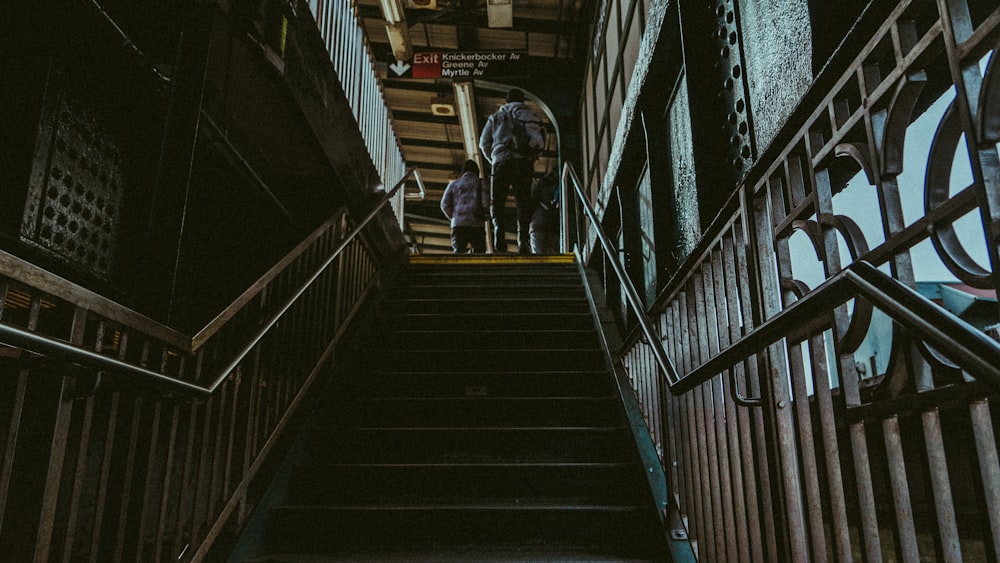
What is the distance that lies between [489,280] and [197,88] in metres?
3.39

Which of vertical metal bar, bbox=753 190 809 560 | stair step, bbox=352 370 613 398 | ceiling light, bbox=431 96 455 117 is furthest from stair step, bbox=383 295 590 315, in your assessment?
ceiling light, bbox=431 96 455 117

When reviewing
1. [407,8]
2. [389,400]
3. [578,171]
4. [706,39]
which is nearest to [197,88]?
[389,400]

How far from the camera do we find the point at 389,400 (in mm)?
3547

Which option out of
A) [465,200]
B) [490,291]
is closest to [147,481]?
[490,291]

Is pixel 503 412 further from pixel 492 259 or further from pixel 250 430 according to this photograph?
pixel 492 259

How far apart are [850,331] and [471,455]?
208 centimetres

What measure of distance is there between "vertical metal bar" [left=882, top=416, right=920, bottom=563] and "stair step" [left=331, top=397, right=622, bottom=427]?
2138mm

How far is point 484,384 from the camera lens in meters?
3.84

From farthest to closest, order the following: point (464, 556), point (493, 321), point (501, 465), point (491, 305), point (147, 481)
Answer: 1. point (491, 305)
2. point (493, 321)
3. point (501, 465)
4. point (464, 556)
5. point (147, 481)

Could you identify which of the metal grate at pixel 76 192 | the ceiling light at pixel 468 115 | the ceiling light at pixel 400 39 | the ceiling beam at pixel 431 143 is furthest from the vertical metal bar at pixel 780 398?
the ceiling beam at pixel 431 143

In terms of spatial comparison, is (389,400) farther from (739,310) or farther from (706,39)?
(706,39)

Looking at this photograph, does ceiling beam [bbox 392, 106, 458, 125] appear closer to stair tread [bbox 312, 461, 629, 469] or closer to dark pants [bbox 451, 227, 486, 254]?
dark pants [bbox 451, 227, 486, 254]

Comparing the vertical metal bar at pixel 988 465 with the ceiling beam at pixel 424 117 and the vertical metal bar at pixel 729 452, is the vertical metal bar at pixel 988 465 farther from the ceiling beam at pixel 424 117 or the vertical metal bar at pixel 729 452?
the ceiling beam at pixel 424 117

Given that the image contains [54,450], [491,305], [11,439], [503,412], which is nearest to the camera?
[11,439]
